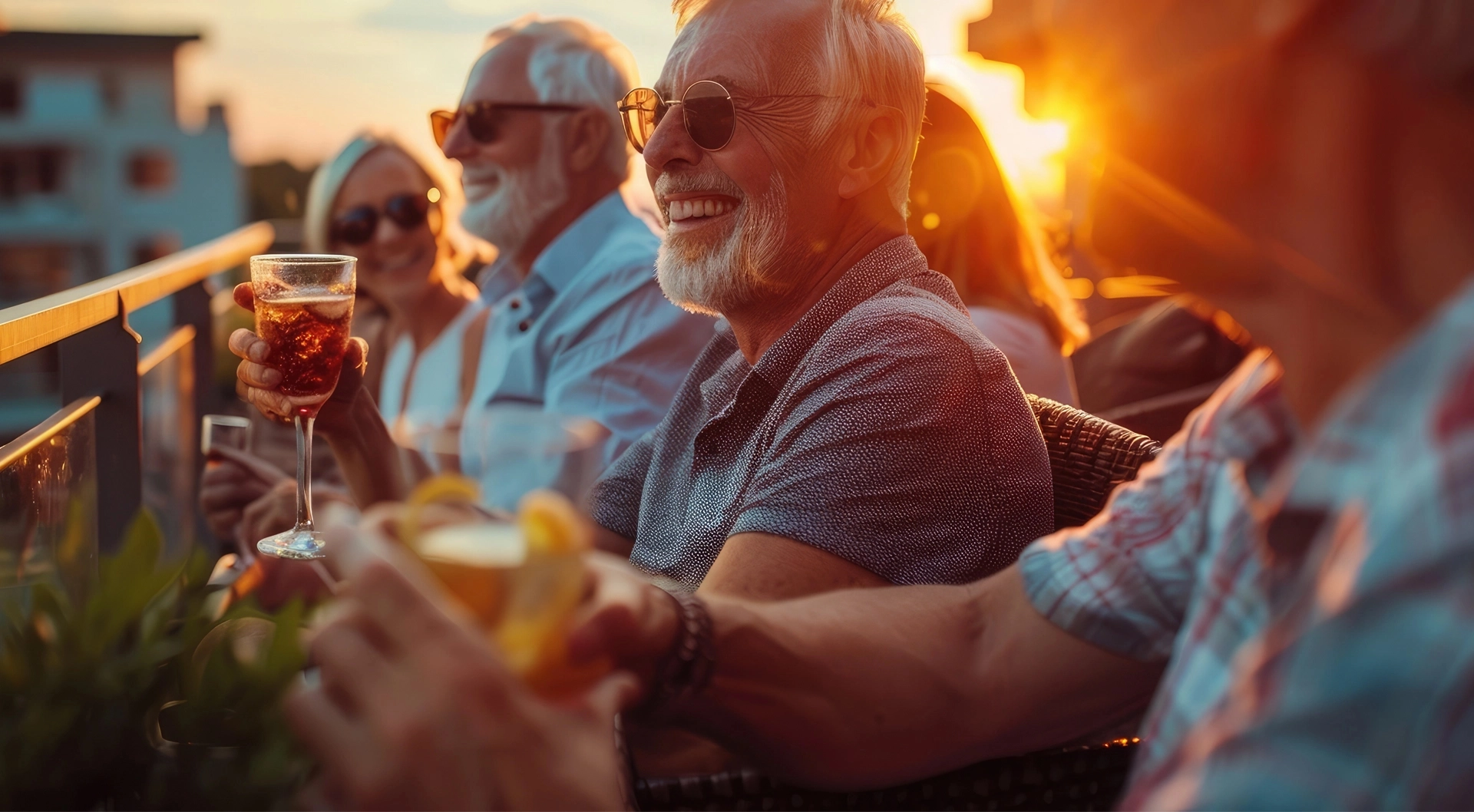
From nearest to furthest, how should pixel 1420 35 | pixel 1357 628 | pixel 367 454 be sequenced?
pixel 1357 628 → pixel 1420 35 → pixel 367 454

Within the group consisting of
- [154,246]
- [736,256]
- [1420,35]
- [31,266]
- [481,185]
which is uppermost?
[1420,35]

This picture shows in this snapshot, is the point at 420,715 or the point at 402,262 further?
the point at 402,262

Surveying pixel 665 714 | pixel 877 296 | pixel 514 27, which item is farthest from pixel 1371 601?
pixel 514 27

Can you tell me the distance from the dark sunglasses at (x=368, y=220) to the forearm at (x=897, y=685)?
3819 mm

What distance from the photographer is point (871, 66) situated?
227 centimetres

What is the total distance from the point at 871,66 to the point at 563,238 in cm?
190

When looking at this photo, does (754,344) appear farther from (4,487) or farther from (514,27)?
(514,27)

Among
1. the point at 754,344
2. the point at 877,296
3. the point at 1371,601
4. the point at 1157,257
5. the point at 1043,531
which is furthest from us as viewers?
the point at 754,344

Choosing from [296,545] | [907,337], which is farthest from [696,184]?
[296,545]

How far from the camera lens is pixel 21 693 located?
0.81 meters

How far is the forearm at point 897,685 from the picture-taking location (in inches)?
51.9

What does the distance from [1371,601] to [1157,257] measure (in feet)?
1.51

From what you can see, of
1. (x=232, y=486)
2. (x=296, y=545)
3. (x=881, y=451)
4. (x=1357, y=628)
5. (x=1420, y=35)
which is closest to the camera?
(x=1357, y=628)

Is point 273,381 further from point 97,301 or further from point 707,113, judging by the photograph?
point 707,113
